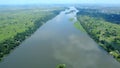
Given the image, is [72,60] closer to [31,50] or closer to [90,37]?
[31,50]

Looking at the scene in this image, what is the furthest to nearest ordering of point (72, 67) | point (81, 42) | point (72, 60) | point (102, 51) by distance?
point (81, 42) < point (102, 51) < point (72, 60) < point (72, 67)

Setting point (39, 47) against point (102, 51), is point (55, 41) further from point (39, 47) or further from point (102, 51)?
point (102, 51)

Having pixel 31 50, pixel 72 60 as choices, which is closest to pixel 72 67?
pixel 72 60

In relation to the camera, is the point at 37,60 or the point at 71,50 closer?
the point at 37,60

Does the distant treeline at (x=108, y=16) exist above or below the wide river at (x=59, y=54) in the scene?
below

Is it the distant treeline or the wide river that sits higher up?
the wide river

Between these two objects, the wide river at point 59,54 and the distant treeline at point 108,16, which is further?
the distant treeline at point 108,16

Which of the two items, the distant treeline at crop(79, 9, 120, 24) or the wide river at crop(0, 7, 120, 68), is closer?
the wide river at crop(0, 7, 120, 68)

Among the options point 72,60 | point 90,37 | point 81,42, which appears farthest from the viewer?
point 90,37

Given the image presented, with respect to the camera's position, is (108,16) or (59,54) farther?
(108,16)

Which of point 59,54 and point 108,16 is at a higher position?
point 59,54
